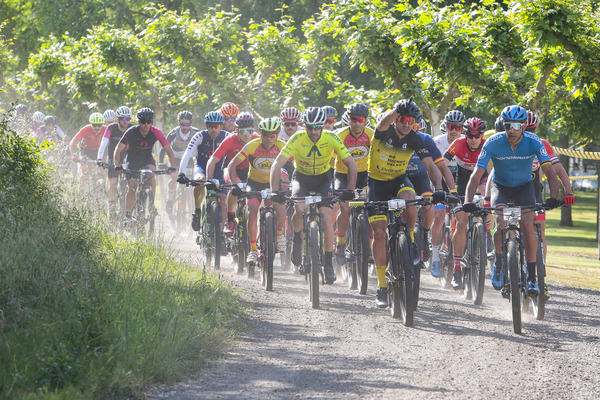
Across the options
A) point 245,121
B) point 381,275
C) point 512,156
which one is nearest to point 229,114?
point 245,121

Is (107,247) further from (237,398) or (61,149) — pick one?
(61,149)

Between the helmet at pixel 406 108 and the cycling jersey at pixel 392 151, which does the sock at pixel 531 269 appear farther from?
the helmet at pixel 406 108

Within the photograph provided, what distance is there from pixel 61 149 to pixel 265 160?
5831 millimetres

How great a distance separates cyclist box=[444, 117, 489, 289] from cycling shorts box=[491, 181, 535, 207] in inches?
76.2

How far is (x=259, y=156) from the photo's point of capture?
12695mm

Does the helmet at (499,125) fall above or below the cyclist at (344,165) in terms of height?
above

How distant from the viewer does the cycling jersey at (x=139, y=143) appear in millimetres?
15500

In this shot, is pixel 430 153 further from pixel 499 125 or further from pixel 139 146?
pixel 139 146

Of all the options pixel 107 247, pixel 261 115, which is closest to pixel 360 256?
pixel 107 247

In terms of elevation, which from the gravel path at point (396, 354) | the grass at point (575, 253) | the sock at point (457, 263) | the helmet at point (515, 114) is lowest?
the grass at point (575, 253)

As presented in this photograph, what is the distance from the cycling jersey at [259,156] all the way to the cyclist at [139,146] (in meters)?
2.92

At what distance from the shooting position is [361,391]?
21.9ft

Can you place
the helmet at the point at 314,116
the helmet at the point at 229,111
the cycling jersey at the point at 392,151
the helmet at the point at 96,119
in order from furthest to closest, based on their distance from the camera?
1. the helmet at the point at 96,119
2. the helmet at the point at 229,111
3. the helmet at the point at 314,116
4. the cycling jersey at the point at 392,151

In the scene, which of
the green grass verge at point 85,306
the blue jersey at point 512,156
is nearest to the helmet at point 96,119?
the green grass verge at point 85,306
